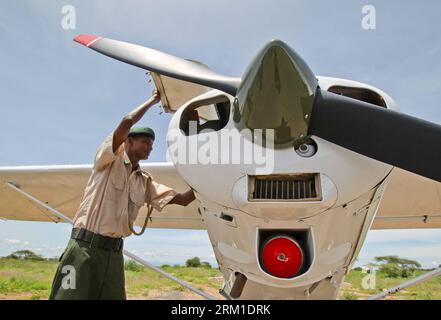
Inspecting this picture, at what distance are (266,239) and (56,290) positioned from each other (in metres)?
1.56

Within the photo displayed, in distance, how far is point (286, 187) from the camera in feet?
6.54

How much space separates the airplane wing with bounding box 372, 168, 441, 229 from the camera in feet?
15.1

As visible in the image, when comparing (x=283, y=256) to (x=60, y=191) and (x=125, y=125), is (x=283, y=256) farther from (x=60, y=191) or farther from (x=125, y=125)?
(x=60, y=191)

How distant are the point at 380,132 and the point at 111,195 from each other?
208 centimetres

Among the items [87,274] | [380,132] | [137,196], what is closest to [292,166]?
[380,132]

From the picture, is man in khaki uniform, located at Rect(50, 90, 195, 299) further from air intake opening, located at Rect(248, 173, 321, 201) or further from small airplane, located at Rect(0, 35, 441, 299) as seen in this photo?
air intake opening, located at Rect(248, 173, 321, 201)

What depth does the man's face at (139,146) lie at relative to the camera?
10.0ft

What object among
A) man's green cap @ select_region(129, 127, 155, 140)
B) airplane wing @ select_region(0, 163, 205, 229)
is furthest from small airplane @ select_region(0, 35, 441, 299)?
airplane wing @ select_region(0, 163, 205, 229)

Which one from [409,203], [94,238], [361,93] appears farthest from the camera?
[409,203]

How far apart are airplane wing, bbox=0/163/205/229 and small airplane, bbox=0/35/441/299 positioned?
2.94 meters

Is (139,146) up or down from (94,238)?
up

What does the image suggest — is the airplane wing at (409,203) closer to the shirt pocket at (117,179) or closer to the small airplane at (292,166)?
the small airplane at (292,166)
